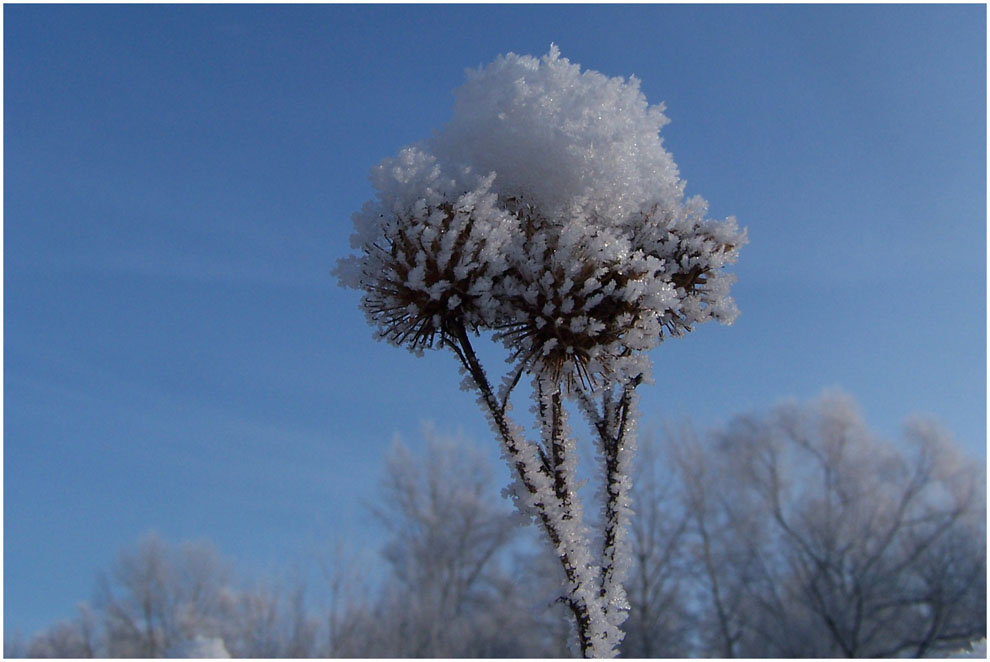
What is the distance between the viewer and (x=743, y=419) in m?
22.5

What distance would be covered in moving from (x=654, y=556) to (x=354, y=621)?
322 inches

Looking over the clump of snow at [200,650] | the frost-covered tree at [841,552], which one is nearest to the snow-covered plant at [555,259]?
Answer: the clump of snow at [200,650]

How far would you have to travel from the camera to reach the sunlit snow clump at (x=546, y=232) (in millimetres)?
1629

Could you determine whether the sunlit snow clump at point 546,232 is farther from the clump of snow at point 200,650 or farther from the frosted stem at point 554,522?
the clump of snow at point 200,650

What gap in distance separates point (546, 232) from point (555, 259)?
0.13 meters

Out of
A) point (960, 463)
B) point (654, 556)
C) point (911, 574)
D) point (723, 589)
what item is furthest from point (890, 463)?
point (654, 556)

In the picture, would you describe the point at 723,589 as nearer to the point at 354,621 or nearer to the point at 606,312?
the point at 354,621

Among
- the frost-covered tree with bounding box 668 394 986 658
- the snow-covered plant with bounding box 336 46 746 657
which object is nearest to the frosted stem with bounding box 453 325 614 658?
the snow-covered plant with bounding box 336 46 746 657

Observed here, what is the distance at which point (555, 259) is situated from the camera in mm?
1631

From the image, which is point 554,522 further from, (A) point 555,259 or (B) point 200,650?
(B) point 200,650

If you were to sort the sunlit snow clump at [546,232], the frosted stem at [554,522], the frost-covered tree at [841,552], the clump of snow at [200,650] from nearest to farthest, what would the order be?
the sunlit snow clump at [546,232], the frosted stem at [554,522], the clump of snow at [200,650], the frost-covered tree at [841,552]

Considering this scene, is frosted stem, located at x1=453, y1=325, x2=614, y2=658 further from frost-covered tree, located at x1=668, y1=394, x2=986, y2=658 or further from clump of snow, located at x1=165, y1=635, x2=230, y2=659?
frost-covered tree, located at x1=668, y1=394, x2=986, y2=658

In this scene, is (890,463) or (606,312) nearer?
(606,312)

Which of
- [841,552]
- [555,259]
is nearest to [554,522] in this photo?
[555,259]
